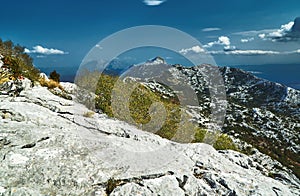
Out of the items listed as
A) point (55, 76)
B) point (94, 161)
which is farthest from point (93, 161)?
point (55, 76)

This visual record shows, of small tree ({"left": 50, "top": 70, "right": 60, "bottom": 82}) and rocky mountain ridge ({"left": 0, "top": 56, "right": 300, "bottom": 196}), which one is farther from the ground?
small tree ({"left": 50, "top": 70, "right": 60, "bottom": 82})

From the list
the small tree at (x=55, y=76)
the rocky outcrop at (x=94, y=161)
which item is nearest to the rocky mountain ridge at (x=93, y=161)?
the rocky outcrop at (x=94, y=161)

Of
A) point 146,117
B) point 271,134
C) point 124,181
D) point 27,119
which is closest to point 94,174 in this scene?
point 124,181

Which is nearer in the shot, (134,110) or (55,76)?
(134,110)

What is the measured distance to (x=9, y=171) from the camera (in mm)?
9031

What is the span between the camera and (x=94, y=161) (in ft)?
35.0

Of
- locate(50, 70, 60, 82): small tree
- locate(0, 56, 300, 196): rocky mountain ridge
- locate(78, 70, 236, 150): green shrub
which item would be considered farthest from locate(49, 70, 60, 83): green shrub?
locate(0, 56, 300, 196): rocky mountain ridge

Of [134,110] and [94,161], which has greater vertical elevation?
[134,110]

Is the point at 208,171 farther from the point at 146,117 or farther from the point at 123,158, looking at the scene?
the point at 146,117

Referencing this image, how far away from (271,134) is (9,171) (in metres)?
208

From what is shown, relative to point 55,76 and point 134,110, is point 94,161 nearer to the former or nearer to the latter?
point 134,110

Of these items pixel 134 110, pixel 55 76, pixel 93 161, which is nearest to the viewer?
pixel 93 161

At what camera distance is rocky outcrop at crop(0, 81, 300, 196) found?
926 centimetres

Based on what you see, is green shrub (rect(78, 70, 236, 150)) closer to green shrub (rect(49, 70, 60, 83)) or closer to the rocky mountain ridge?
green shrub (rect(49, 70, 60, 83))
